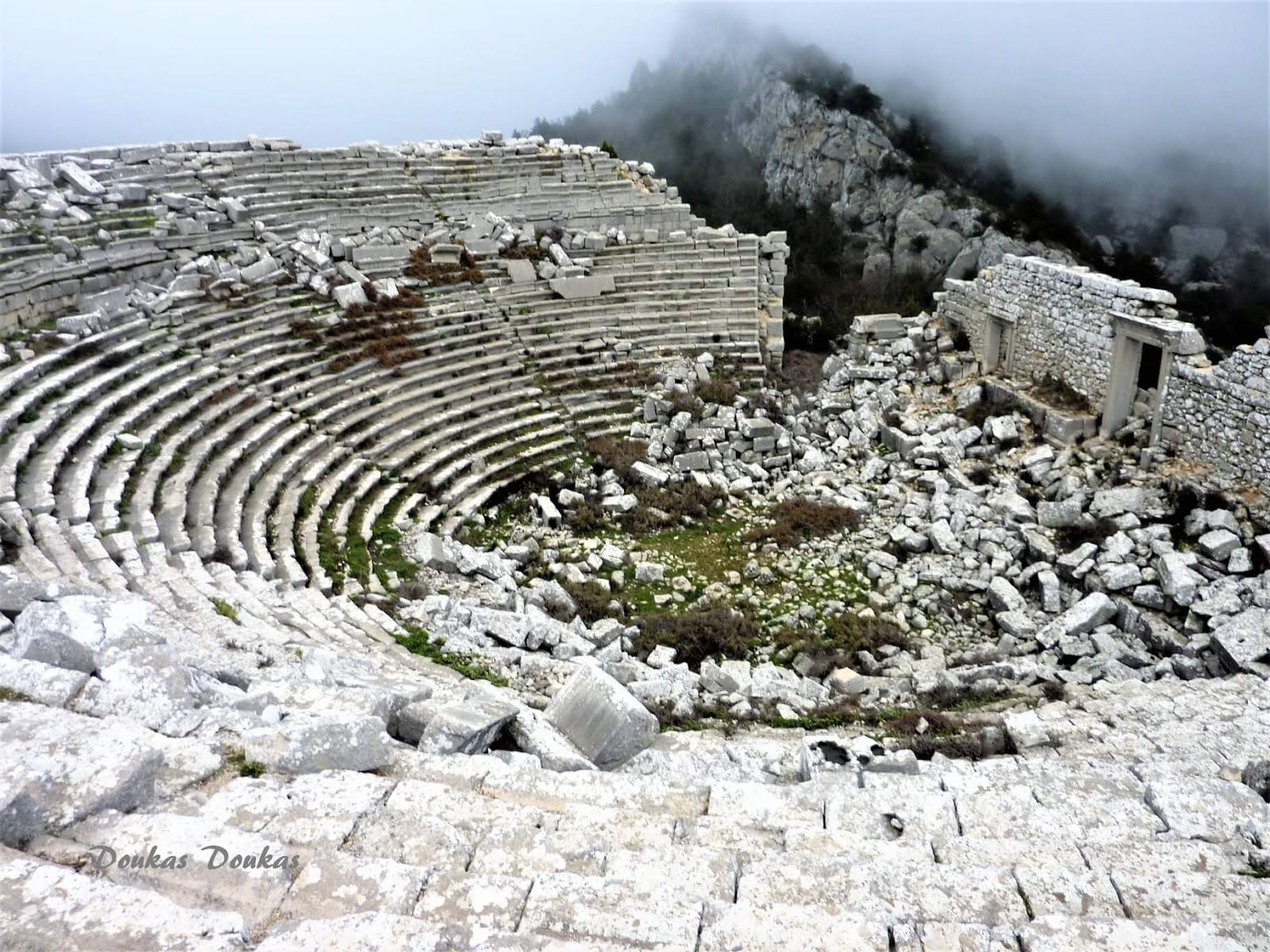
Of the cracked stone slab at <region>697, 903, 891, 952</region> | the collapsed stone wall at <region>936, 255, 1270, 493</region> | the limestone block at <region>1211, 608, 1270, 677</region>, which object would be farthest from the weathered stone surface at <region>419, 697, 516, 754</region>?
the collapsed stone wall at <region>936, 255, 1270, 493</region>

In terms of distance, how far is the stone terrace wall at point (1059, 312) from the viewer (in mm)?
12203

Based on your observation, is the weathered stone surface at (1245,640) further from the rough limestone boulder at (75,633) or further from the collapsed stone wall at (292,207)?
the collapsed stone wall at (292,207)

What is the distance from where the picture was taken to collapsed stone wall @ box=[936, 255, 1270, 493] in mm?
10305

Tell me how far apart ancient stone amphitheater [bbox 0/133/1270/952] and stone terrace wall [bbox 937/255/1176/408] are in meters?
5.85

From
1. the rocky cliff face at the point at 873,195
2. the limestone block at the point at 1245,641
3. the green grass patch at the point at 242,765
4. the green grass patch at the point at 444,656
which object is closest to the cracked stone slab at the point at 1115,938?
the green grass patch at the point at 242,765

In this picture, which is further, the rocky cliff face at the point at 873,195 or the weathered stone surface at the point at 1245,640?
the rocky cliff face at the point at 873,195

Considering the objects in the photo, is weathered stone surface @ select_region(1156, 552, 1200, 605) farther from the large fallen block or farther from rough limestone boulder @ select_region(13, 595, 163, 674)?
the large fallen block

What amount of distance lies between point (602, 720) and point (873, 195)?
3866cm

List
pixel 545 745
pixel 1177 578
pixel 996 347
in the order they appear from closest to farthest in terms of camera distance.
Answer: pixel 545 745
pixel 1177 578
pixel 996 347

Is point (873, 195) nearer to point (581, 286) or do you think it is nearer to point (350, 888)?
point (581, 286)

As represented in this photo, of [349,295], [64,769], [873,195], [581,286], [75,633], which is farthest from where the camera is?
[873,195]

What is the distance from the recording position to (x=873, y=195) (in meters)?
39.9

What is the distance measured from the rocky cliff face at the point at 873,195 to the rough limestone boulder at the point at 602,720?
33.3m

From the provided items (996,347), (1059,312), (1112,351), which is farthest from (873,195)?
(1112,351)
